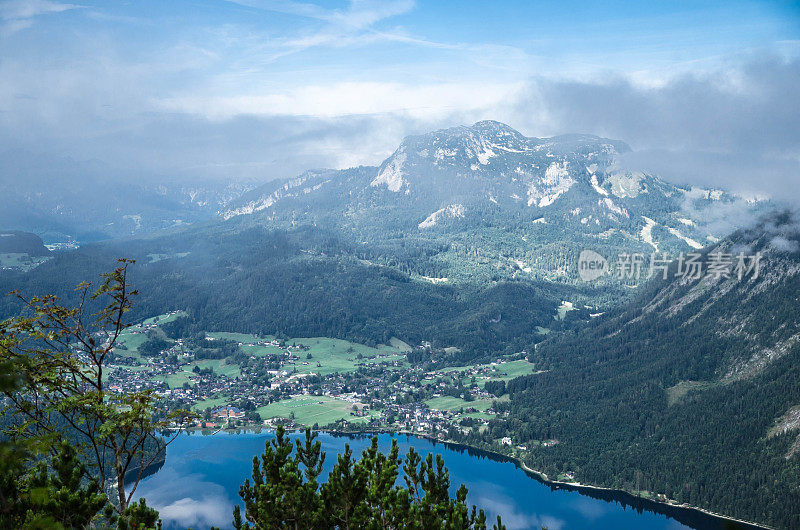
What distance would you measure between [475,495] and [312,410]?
41.4 metres

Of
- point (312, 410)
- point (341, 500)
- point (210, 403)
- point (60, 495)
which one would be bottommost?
point (341, 500)

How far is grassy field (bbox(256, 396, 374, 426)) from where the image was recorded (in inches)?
4048

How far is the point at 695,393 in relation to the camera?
318 ft

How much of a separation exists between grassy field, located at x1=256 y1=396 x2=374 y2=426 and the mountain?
27.4m

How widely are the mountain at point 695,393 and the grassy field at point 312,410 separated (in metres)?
27.4

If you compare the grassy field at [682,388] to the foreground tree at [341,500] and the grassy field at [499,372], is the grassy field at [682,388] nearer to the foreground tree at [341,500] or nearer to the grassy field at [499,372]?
the grassy field at [499,372]

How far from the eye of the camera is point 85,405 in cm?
1358

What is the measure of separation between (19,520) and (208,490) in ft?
211

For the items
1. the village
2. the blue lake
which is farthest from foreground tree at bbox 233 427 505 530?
the village

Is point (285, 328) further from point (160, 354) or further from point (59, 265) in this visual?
point (59, 265)

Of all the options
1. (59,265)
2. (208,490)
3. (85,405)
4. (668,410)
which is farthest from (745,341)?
(59,265)

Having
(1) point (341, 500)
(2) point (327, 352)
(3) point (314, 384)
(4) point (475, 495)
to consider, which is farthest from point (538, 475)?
(2) point (327, 352)

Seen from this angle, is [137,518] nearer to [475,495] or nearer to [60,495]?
[60,495]

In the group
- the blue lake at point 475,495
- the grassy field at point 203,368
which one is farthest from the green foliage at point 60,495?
the grassy field at point 203,368
